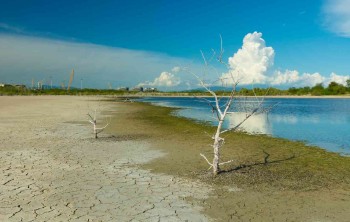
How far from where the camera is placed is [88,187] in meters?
9.93

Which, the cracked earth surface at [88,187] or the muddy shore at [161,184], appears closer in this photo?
the cracked earth surface at [88,187]

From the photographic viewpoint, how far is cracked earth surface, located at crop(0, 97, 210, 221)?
7869 mm

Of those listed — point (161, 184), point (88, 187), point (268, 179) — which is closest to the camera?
point (88, 187)

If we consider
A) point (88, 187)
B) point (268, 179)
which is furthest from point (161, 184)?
point (268, 179)

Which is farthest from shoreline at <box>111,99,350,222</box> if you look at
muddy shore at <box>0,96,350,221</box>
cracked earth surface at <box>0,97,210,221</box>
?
cracked earth surface at <box>0,97,210,221</box>

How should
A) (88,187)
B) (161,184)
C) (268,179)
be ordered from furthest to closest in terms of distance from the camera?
(268,179) → (161,184) → (88,187)

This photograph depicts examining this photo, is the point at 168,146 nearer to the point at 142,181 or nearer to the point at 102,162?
the point at 102,162

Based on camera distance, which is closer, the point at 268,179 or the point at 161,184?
the point at 161,184

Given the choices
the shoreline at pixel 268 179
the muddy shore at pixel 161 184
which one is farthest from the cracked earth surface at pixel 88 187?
the shoreline at pixel 268 179

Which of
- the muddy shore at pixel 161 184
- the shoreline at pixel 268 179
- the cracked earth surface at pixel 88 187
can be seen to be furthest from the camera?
the shoreline at pixel 268 179

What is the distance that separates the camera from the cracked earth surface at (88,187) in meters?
7.87

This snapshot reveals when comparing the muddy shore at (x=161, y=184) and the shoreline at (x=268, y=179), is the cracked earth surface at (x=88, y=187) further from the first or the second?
the shoreline at (x=268, y=179)

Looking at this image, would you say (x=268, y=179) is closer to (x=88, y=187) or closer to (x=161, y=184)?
(x=161, y=184)

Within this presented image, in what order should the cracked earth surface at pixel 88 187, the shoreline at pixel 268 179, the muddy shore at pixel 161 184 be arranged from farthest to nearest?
the shoreline at pixel 268 179, the muddy shore at pixel 161 184, the cracked earth surface at pixel 88 187
